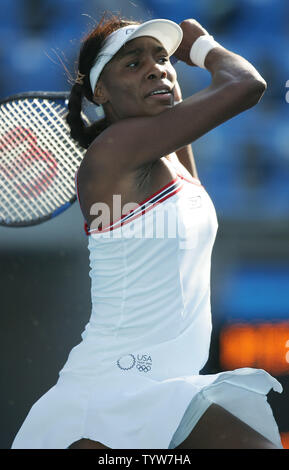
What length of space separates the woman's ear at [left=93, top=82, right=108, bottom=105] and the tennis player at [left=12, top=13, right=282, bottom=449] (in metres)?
0.06

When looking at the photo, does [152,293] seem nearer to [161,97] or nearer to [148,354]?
[148,354]

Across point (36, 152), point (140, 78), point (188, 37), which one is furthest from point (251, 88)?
point (36, 152)

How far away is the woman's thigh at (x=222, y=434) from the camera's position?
2086 mm

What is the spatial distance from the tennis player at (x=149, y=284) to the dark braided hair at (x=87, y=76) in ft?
0.19

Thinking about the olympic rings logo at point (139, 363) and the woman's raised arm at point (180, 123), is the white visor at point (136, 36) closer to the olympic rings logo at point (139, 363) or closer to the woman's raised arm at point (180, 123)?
the woman's raised arm at point (180, 123)

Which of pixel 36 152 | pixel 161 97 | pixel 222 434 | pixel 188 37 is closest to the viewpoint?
pixel 222 434

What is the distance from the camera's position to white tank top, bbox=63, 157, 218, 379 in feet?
7.53

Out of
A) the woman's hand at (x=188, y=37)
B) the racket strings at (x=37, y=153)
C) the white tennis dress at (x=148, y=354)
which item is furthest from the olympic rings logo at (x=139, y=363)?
the racket strings at (x=37, y=153)

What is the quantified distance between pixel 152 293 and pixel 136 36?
2.56ft

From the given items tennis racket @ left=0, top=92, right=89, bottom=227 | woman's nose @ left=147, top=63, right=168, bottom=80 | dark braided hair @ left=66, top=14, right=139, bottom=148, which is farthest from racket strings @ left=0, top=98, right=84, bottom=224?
woman's nose @ left=147, top=63, right=168, bottom=80

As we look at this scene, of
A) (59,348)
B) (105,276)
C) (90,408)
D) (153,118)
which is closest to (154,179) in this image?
(153,118)

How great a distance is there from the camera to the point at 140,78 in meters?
2.39

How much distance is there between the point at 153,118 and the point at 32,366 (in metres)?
3.05
